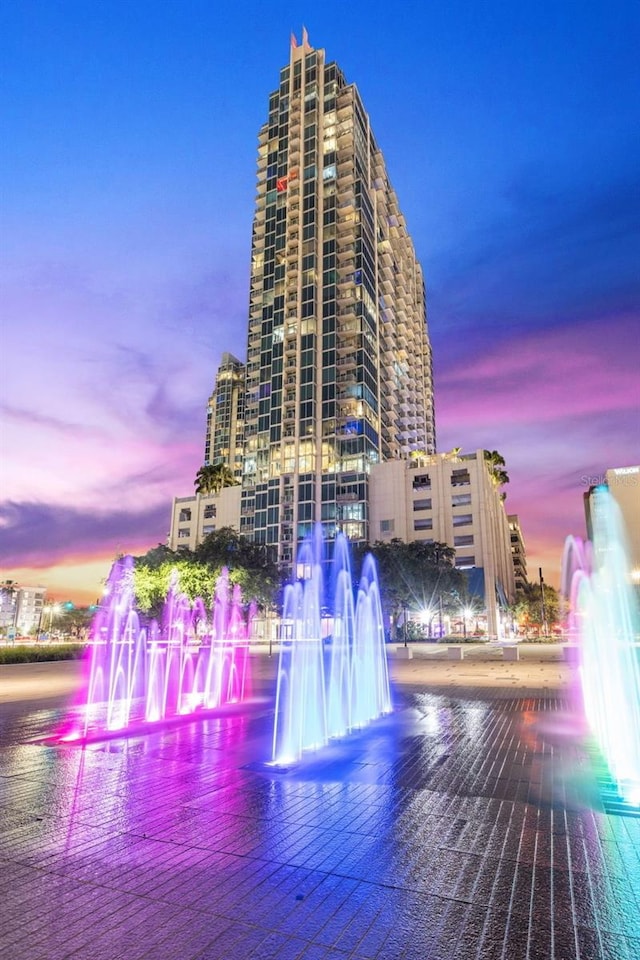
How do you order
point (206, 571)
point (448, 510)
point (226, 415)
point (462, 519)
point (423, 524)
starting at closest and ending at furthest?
1. point (206, 571)
2. point (462, 519)
3. point (448, 510)
4. point (423, 524)
5. point (226, 415)

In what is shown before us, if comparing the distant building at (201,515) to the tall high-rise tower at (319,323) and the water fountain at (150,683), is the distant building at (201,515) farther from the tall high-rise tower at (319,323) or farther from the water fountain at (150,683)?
the water fountain at (150,683)

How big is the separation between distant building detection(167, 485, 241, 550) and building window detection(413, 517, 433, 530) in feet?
95.3

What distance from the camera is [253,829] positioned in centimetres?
534

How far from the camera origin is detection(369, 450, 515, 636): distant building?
70938mm

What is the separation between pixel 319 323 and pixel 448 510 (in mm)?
35092

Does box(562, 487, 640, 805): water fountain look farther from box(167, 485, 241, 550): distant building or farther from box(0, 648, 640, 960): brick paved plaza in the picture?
box(167, 485, 241, 550): distant building

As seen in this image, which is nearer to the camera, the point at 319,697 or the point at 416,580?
the point at 319,697

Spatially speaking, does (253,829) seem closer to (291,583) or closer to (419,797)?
(419,797)

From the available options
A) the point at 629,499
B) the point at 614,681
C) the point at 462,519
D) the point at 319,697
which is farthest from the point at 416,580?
the point at 629,499

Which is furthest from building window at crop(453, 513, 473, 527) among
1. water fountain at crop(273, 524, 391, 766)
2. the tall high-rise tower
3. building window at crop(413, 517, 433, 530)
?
water fountain at crop(273, 524, 391, 766)

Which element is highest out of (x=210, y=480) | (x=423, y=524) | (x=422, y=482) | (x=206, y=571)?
(x=210, y=480)

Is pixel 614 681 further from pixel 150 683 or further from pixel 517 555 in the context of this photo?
pixel 517 555

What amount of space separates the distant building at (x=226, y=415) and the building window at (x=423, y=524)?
74537 mm

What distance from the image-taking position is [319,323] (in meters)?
84.4
